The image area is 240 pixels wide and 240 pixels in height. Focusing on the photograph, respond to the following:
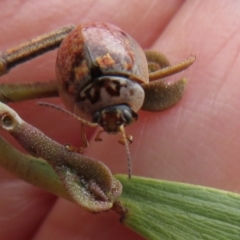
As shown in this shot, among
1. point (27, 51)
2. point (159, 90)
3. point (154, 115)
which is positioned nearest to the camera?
point (27, 51)

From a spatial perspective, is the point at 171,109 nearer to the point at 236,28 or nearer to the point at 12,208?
the point at 236,28

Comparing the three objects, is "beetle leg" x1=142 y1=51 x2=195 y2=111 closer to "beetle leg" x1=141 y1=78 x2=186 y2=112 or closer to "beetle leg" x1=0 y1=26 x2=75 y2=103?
"beetle leg" x1=141 y1=78 x2=186 y2=112

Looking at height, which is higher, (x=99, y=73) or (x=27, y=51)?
(x=99, y=73)

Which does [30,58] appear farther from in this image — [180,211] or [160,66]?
[180,211]

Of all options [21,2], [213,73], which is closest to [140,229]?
[213,73]

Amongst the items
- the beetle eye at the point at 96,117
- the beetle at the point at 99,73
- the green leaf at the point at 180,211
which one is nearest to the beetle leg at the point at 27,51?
the beetle at the point at 99,73

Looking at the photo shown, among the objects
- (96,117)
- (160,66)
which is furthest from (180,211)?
(160,66)

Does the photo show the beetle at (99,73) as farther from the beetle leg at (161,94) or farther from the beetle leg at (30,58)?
the beetle leg at (161,94)
